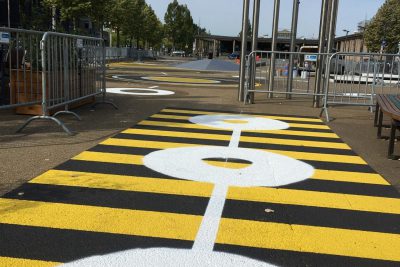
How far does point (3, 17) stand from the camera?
516 inches

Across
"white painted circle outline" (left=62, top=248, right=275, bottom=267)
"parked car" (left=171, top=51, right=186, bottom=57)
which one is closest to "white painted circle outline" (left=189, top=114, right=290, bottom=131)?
"white painted circle outline" (left=62, top=248, right=275, bottom=267)

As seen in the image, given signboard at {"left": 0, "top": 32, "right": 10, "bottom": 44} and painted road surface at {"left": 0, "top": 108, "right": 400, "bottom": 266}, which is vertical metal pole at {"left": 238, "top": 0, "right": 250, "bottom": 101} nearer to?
painted road surface at {"left": 0, "top": 108, "right": 400, "bottom": 266}

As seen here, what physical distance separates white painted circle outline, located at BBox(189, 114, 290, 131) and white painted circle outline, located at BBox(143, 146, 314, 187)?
205 cm

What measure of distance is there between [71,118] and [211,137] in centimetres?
312

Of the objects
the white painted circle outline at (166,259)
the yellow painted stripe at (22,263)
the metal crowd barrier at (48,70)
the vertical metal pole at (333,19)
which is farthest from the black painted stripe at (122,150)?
the vertical metal pole at (333,19)

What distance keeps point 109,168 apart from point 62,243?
84.8 inches

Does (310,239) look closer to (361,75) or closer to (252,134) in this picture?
(252,134)

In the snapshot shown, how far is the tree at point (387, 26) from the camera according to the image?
4703cm

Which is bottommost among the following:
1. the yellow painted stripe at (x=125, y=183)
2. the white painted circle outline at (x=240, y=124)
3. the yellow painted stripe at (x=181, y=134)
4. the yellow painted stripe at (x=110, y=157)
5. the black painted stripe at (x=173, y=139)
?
the yellow painted stripe at (x=125, y=183)

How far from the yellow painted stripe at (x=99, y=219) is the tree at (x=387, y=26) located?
48375mm

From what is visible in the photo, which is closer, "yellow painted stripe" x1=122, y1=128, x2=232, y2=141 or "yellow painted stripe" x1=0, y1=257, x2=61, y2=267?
"yellow painted stripe" x1=0, y1=257, x2=61, y2=267

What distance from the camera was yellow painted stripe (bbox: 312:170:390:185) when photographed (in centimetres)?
552

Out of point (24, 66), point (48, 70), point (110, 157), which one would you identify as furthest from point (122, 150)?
point (24, 66)

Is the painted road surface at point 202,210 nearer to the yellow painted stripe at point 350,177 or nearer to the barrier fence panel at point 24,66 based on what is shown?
the yellow painted stripe at point 350,177
